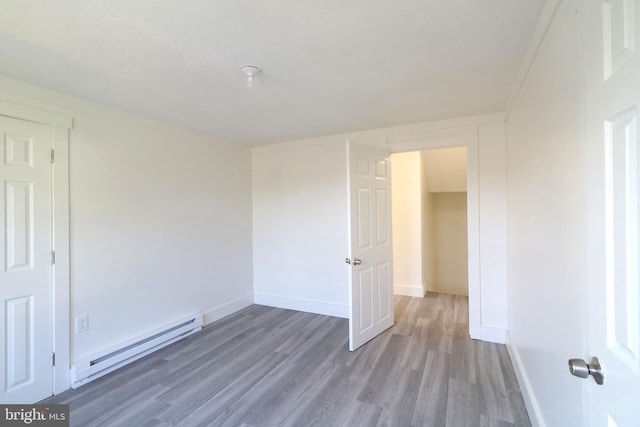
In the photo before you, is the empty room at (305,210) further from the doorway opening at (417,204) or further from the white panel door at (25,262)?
the doorway opening at (417,204)

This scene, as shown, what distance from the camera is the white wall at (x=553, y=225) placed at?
111 cm

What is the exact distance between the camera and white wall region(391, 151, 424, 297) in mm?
4523

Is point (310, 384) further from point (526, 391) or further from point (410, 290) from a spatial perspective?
point (410, 290)

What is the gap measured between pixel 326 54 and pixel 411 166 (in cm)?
315

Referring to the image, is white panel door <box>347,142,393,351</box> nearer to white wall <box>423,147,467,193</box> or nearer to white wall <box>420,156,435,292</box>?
white wall <box>420,156,435,292</box>

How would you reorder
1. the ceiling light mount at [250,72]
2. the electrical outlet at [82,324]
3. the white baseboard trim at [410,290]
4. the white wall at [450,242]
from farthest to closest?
the white wall at [450,242]
the white baseboard trim at [410,290]
the electrical outlet at [82,324]
the ceiling light mount at [250,72]

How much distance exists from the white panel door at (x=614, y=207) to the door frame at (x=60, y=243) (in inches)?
123

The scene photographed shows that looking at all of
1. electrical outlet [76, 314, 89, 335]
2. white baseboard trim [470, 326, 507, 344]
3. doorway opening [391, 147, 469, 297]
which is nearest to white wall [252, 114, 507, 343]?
white baseboard trim [470, 326, 507, 344]

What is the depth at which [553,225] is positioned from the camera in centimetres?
138

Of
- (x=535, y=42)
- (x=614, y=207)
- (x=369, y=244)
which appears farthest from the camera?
(x=369, y=244)

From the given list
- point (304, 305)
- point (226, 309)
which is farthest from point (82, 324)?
point (304, 305)

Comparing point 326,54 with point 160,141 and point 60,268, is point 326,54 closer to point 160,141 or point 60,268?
point 160,141

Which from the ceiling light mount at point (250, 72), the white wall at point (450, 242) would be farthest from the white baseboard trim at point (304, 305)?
the white wall at point (450, 242)

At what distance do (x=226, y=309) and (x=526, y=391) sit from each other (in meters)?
3.20
